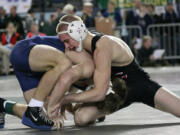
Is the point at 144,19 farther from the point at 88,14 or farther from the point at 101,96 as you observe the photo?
the point at 101,96

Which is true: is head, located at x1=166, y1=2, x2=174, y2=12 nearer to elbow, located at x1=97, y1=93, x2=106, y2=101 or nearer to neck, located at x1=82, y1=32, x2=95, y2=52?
neck, located at x1=82, y1=32, x2=95, y2=52

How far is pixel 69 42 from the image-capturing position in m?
5.96

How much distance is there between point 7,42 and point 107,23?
2.30 m

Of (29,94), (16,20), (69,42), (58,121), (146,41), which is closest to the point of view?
(58,121)

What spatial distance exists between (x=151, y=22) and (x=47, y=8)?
3453mm

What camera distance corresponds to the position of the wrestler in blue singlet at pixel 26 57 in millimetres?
6062

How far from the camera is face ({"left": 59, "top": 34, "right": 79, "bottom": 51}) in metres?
5.93

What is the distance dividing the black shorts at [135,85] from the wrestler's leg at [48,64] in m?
0.65

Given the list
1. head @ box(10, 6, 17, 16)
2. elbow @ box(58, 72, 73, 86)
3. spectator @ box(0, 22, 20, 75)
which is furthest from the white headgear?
head @ box(10, 6, 17, 16)

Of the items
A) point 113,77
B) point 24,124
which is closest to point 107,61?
point 113,77

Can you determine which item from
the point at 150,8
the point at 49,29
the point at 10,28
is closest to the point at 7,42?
Result: the point at 10,28

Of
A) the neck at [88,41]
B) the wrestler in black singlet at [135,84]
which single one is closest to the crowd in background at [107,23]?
the wrestler in black singlet at [135,84]

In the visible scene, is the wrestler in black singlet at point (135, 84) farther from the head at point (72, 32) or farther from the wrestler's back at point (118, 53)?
the head at point (72, 32)

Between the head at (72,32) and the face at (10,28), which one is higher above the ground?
the head at (72,32)
